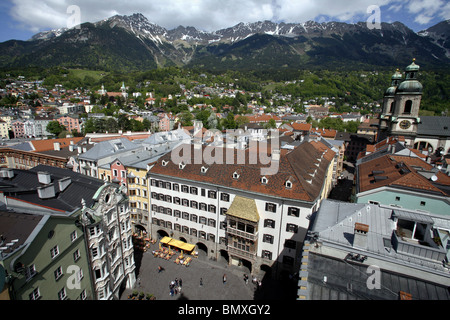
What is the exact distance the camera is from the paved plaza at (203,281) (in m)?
29.8

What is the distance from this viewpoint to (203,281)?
105 ft

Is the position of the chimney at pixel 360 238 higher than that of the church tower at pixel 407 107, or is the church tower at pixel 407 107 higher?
the church tower at pixel 407 107

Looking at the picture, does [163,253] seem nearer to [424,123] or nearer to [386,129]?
[386,129]

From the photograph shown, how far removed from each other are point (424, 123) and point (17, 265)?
82314 mm

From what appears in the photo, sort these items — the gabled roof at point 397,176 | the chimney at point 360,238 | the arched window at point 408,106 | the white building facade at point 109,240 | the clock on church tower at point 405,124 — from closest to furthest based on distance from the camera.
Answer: the chimney at point 360,238
the white building facade at point 109,240
the gabled roof at point 397,176
the arched window at point 408,106
the clock on church tower at point 405,124

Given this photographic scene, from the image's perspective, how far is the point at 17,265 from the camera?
616 inches

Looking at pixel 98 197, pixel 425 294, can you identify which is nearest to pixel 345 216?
pixel 425 294

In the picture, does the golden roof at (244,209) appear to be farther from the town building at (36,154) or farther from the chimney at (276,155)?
the town building at (36,154)

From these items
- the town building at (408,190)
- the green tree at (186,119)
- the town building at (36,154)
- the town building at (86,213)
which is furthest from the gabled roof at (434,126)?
the green tree at (186,119)

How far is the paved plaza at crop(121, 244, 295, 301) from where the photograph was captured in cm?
2977

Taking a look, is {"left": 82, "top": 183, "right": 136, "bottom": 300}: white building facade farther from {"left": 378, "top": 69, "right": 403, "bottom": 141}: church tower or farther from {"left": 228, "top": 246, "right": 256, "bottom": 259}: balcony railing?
{"left": 378, "top": 69, "right": 403, "bottom": 141}: church tower

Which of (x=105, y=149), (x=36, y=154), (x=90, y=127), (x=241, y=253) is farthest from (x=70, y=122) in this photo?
(x=241, y=253)

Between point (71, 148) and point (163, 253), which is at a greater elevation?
point (71, 148)
